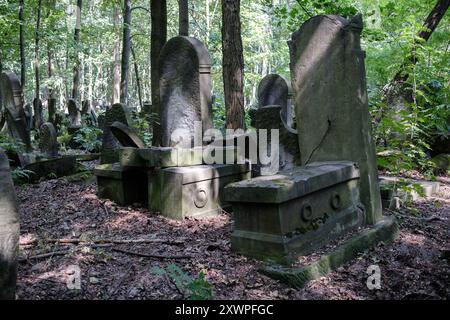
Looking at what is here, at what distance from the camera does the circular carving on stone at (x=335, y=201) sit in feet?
14.0

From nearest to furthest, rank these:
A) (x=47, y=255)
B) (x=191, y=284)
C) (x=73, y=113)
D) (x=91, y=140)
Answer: (x=191, y=284)
(x=47, y=255)
(x=91, y=140)
(x=73, y=113)

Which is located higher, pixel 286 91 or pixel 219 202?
pixel 286 91

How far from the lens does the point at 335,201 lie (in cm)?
429

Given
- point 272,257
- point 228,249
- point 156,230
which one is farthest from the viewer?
point 156,230

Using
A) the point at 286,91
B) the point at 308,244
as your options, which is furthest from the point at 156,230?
the point at 286,91

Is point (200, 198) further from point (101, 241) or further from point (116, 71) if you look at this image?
point (116, 71)

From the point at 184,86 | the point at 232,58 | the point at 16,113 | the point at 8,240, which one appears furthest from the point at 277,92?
the point at 8,240

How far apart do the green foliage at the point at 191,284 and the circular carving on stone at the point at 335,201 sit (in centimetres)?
178

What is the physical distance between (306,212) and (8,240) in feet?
8.45

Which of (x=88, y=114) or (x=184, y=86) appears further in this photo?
(x=88, y=114)
